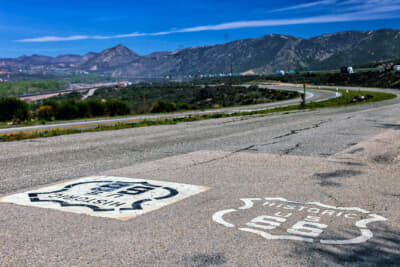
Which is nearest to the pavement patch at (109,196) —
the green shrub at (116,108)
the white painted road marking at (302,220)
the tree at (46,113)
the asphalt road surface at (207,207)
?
the asphalt road surface at (207,207)

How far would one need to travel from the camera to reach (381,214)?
5.12 m

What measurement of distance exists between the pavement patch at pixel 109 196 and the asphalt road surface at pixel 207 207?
2 centimetres

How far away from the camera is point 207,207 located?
5434 mm

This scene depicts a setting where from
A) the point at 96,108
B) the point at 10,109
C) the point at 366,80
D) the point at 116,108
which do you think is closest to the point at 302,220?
the point at 10,109

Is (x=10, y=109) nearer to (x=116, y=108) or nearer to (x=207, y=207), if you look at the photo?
(x=116, y=108)

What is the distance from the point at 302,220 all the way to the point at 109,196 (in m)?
2.85

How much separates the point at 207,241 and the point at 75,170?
498cm

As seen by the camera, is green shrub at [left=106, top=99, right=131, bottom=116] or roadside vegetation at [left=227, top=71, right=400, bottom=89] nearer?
green shrub at [left=106, top=99, right=131, bottom=116]

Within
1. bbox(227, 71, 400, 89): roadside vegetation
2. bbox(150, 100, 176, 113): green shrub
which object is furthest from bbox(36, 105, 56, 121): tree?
bbox(227, 71, 400, 89): roadside vegetation

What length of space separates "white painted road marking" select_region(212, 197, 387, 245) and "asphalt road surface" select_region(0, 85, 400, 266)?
13 mm

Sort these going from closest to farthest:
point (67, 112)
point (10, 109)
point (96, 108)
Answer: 1. point (10, 109)
2. point (67, 112)
3. point (96, 108)

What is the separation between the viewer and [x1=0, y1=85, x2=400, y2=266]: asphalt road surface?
12.9 ft

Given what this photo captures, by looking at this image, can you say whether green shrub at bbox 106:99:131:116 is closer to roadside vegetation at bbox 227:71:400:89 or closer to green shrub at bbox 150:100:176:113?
green shrub at bbox 150:100:176:113

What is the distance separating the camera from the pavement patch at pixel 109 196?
5426 millimetres
